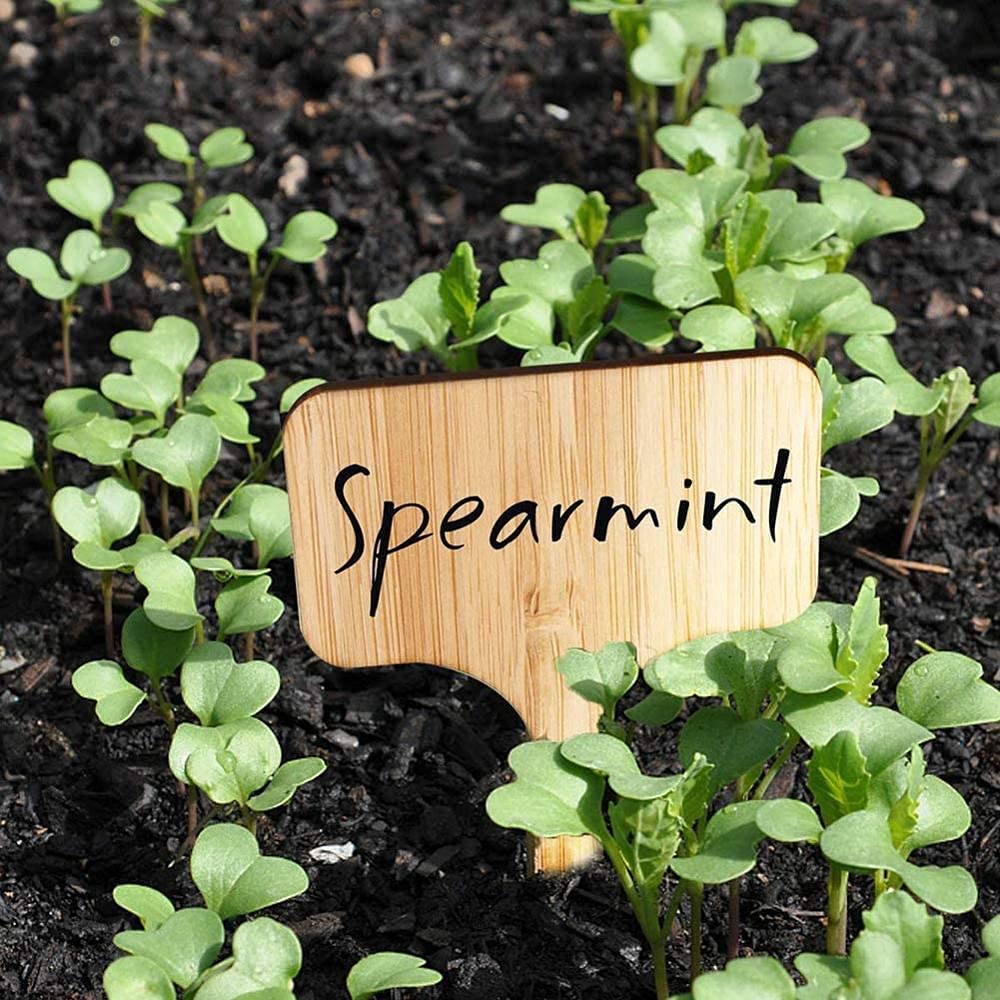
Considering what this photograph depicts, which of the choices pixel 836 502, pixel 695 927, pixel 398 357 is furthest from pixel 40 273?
pixel 695 927

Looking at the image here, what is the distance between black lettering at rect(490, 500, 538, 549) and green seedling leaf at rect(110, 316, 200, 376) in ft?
2.38

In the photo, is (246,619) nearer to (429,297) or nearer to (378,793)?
(378,793)

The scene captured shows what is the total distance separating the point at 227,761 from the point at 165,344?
77cm

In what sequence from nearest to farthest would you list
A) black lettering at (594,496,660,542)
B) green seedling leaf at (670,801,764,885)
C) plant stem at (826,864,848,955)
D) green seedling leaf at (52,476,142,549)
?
green seedling leaf at (670,801,764,885) → plant stem at (826,864,848,955) → black lettering at (594,496,660,542) → green seedling leaf at (52,476,142,549)

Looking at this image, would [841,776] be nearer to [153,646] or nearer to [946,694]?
[946,694]

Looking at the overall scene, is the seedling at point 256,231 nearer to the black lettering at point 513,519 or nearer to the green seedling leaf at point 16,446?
the green seedling leaf at point 16,446

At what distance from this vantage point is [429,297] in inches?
80.9

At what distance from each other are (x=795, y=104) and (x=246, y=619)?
1731mm

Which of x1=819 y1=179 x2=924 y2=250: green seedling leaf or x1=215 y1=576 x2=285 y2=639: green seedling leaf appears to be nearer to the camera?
x1=215 y1=576 x2=285 y2=639: green seedling leaf

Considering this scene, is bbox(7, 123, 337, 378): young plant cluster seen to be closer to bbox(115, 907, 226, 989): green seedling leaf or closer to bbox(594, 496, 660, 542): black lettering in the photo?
bbox(594, 496, 660, 542): black lettering

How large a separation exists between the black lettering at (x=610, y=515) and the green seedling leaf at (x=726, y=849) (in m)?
0.30

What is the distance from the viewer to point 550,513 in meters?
1.54

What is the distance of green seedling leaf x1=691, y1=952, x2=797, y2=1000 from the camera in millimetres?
1208

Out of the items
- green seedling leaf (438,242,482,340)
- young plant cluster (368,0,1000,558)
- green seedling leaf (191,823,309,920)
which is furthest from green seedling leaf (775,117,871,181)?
green seedling leaf (191,823,309,920)
